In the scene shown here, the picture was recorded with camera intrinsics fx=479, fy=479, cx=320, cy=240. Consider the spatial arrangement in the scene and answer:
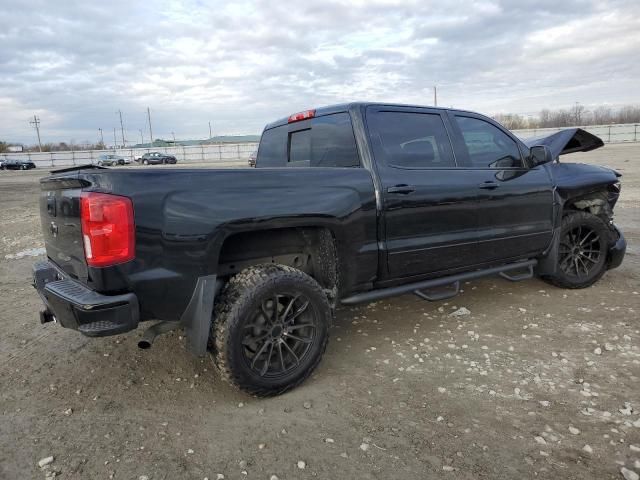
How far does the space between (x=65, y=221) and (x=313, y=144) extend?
1989mm

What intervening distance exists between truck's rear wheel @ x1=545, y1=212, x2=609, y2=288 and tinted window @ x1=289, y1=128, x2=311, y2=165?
111 inches

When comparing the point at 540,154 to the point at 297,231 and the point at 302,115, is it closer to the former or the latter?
the point at 302,115

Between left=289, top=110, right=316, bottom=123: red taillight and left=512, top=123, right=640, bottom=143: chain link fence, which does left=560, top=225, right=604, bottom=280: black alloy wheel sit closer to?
left=289, top=110, right=316, bottom=123: red taillight

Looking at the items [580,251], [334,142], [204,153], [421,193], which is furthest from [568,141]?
[204,153]

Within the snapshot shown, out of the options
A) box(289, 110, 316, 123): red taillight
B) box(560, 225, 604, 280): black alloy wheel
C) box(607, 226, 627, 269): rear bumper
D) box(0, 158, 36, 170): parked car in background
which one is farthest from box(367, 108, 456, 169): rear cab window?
box(0, 158, 36, 170): parked car in background

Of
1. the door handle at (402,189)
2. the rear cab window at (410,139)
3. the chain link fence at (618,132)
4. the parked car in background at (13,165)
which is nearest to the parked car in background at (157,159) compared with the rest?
the parked car in background at (13,165)

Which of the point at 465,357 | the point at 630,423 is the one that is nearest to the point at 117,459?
the point at 465,357

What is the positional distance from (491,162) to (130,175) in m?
3.15

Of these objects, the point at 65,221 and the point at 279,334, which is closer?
the point at 65,221

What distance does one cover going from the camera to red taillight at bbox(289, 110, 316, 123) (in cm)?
402

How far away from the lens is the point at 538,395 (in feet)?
9.95

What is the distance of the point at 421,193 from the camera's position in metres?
3.67

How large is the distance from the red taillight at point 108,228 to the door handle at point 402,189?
1809 millimetres

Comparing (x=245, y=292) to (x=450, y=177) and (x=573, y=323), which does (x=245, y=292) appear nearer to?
(x=450, y=177)
